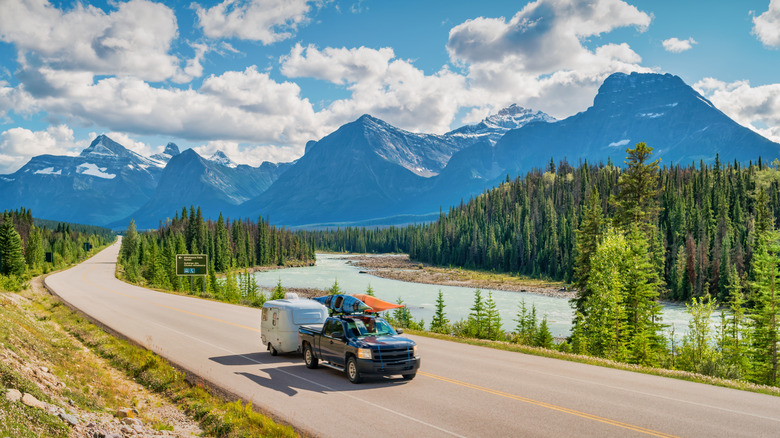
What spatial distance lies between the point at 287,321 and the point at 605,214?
11175 centimetres

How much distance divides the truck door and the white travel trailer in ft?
9.03

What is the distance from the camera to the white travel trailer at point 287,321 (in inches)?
808

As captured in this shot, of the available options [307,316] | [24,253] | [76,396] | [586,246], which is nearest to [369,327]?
[307,316]

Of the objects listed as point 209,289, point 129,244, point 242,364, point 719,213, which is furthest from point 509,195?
point 242,364

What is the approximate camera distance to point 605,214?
118 meters

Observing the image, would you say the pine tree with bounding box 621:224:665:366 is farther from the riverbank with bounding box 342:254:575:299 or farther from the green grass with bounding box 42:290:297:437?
the riverbank with bounding box 342:254:575:299

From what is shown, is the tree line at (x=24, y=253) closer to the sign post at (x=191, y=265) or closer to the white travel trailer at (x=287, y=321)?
the sign post at (x=191, y=265)

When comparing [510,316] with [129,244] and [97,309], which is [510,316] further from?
[129,244]

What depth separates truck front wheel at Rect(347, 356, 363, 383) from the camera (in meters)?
16.1

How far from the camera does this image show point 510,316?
57.9 meters

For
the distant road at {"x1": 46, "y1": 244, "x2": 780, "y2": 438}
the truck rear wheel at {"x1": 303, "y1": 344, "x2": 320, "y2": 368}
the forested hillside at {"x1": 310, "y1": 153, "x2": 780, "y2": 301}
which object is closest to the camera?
the distant road at {"x1": 46, "y1": 244, "x2": 780, "y2": 438}

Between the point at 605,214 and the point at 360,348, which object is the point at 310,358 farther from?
the point at 605,214

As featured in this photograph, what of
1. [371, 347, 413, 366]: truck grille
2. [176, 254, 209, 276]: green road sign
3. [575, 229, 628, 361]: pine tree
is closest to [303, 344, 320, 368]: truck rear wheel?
[371, 347, 413, 366]: truck grille

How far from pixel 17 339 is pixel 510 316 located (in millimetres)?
48788
